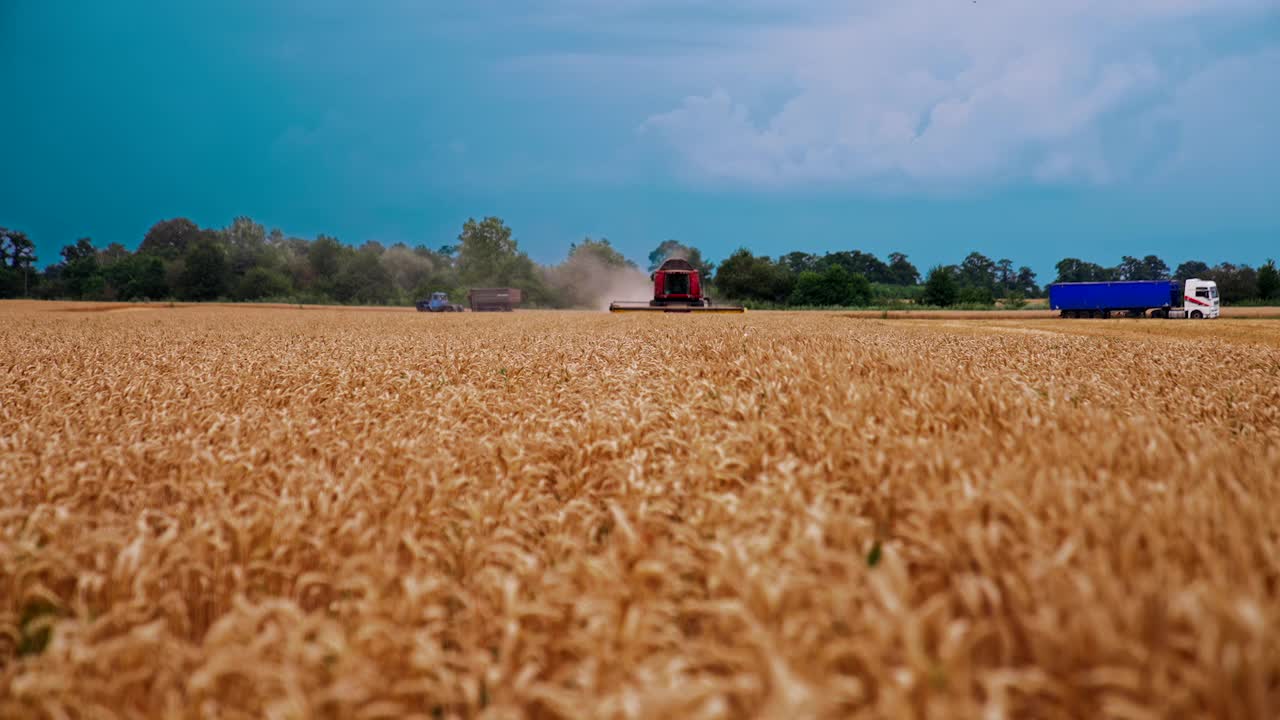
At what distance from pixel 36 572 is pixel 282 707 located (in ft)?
Answer: 6.30

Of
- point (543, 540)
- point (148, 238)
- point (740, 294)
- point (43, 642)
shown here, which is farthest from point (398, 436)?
point (148, 238)

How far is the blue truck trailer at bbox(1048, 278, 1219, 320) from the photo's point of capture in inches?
1896

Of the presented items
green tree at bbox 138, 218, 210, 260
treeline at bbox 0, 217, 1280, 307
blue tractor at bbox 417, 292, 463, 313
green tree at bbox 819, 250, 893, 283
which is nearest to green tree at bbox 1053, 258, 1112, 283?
treeline at bbox 0, 217, 1280, 307

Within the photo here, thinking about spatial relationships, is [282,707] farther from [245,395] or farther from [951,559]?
[245,395]

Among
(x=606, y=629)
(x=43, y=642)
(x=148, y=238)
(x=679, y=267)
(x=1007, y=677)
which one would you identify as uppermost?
(x=148, y=238)

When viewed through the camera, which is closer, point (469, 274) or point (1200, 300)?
point (1200, 300)

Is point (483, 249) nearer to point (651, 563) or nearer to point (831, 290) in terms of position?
point (831, 290)

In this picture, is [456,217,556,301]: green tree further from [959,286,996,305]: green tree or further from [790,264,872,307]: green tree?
[959,286,996,305]: green tree

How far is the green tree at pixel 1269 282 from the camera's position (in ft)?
254

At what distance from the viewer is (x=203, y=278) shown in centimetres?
9275

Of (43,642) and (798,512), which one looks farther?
(798,512)

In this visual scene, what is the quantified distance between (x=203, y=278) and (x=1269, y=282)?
126901 millimetres

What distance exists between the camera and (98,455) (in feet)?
15.9

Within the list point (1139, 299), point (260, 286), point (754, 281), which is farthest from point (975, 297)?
point (260, 286)
